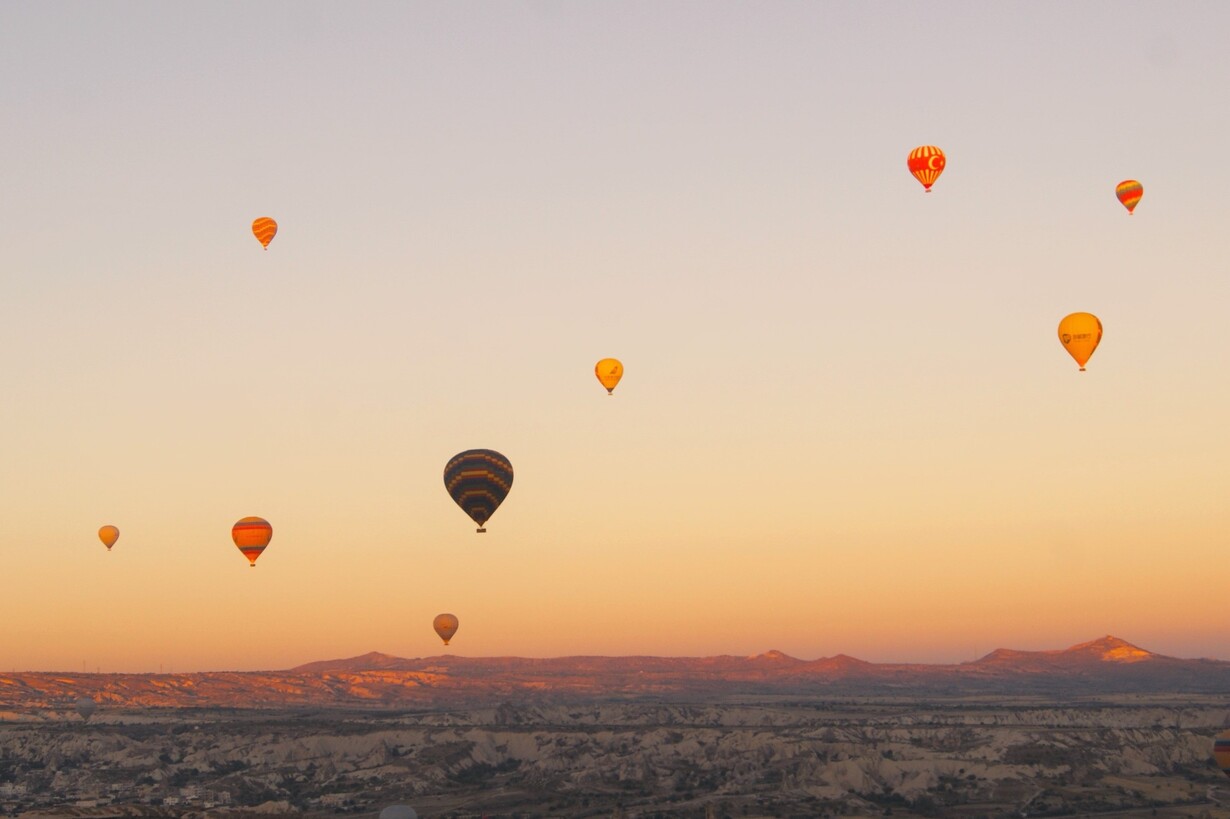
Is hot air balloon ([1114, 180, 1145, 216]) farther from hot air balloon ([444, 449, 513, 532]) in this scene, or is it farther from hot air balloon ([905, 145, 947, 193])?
hot air balloon ([444, 449, 513, 532])

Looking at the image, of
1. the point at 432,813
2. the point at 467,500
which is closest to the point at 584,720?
the point at 432,813

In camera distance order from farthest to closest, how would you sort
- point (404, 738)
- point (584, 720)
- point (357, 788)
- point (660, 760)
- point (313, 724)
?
1. point (584, 720)
2. point (313, 724)
3. point (404, 738)
4. point (660, 760)
5. point (357, 788)

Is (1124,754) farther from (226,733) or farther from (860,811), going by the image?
(226,733)

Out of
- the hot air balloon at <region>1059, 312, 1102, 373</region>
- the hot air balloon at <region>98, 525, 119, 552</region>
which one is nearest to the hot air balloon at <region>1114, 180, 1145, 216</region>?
the hot air balloon at <region>1059, 312, 1102, 373</region>

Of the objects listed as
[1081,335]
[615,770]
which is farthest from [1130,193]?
[615,770]

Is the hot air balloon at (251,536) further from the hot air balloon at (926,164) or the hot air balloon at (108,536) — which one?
the hot air balloon at (926,164)

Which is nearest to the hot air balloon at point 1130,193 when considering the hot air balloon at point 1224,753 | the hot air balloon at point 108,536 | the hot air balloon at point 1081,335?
the hot air balloon at point 1081,335
